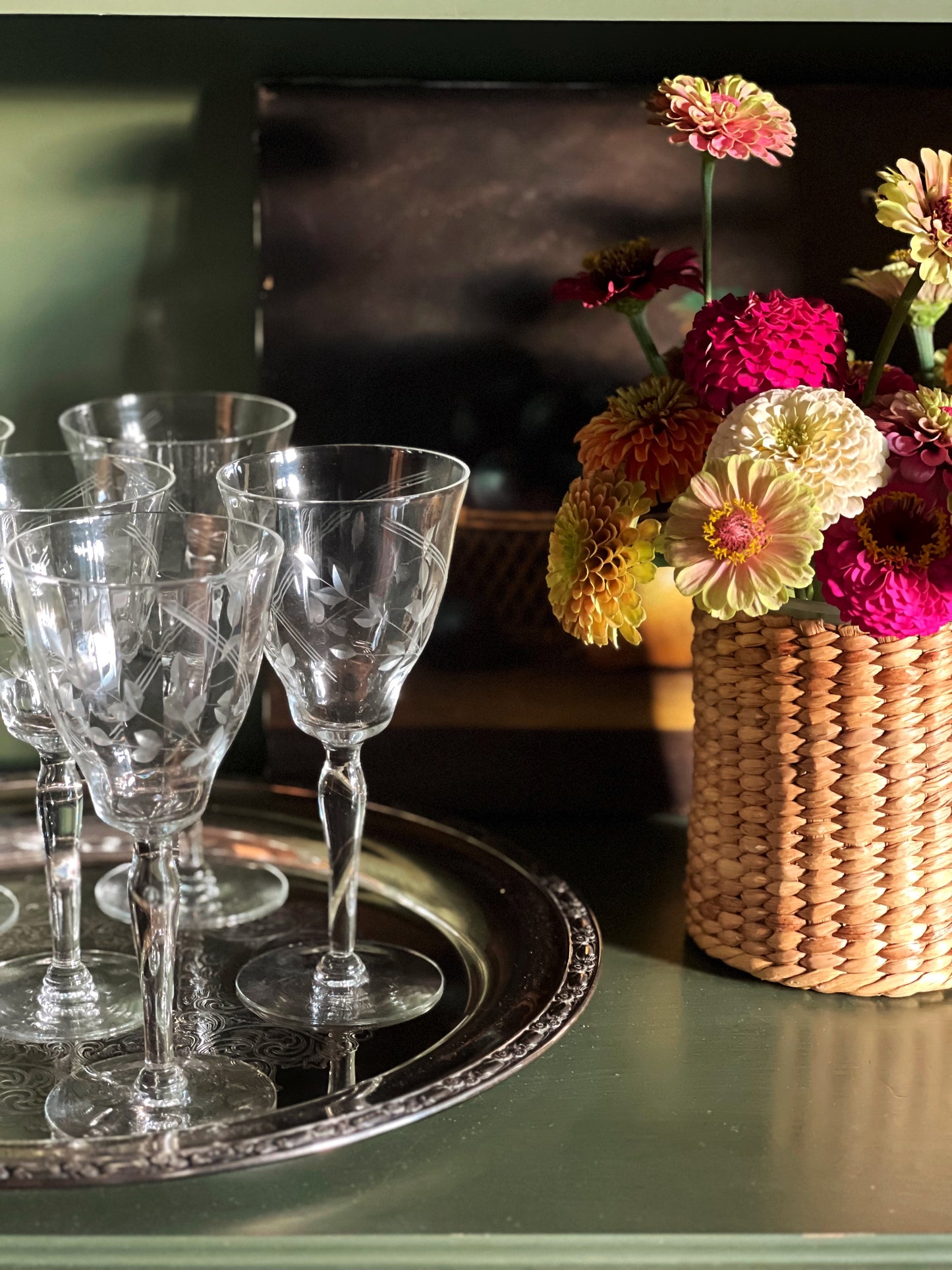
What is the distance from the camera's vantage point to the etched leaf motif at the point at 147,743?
0.58 meters

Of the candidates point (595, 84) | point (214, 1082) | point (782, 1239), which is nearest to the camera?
point (782, 1239)

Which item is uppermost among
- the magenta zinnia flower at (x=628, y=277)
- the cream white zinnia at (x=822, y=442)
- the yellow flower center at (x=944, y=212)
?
the yellow flower center at (x=944, y=212)

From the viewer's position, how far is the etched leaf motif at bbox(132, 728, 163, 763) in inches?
23.0

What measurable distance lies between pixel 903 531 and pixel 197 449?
1.29 feet

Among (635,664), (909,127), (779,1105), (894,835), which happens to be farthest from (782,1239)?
(909,127)

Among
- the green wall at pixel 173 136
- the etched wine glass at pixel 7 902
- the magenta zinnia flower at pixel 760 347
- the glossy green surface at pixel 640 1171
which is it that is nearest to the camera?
the glossy green surface at pixel 640 1171

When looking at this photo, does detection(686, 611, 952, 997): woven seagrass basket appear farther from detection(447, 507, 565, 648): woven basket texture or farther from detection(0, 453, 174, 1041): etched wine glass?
detection(0, 453, 174, 1041): etched wine glass

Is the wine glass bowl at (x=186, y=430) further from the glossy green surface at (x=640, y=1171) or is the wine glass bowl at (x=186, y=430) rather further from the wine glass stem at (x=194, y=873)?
the glossy green surface at (x=640, y=1171)

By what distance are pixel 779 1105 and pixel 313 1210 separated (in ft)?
0.69

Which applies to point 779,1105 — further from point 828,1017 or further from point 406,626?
point 406,626

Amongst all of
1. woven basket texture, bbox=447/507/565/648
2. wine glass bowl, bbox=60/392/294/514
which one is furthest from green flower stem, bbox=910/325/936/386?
wine glass bowl, bbox=60/392/294/514

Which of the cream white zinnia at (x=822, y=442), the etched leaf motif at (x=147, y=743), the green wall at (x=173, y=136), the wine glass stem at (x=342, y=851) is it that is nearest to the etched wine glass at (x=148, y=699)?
the etched leaf motif at (x=147, y=743)

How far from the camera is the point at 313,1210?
0.56m

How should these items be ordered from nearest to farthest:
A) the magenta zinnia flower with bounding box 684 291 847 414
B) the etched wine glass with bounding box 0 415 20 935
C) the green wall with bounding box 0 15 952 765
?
the magenta zinnia flower with bounding box 684 291 847 414 → the etched wine glass with bounding box 0 415 20 935 → the green wall with bounding box 0 15 952 765
